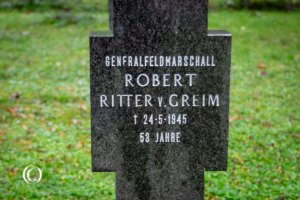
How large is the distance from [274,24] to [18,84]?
29.1 ft

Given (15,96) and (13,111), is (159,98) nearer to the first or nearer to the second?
(13,111)

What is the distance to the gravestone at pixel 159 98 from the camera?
13.5 feet

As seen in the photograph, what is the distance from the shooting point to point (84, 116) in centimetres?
812

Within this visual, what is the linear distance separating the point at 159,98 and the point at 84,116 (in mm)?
A: 4053

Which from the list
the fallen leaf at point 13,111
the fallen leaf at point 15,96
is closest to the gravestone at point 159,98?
the fallen leaf at point 13,111

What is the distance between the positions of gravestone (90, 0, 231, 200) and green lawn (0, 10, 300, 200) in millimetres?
1263

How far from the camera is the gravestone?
13.5 feet

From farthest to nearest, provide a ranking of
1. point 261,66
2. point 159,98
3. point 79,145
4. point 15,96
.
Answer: point 261,66 < point 15,96 < point 79,145 < point 159,98

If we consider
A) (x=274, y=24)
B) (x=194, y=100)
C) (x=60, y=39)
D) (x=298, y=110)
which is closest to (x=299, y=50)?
(x=274, y=24)

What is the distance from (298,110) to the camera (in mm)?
8383

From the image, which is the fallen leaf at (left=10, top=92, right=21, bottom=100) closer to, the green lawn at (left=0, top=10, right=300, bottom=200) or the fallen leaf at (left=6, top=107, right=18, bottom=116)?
the green lawn at (left=0, top=10, right=300, bottom=200)

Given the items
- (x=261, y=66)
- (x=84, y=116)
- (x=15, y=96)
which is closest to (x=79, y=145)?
(x=84, y=116)

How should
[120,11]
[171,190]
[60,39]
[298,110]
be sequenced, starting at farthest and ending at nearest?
[60,39], [298,110], [171,190], [120,11]

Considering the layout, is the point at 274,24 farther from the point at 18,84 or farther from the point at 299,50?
the point at 18,84
